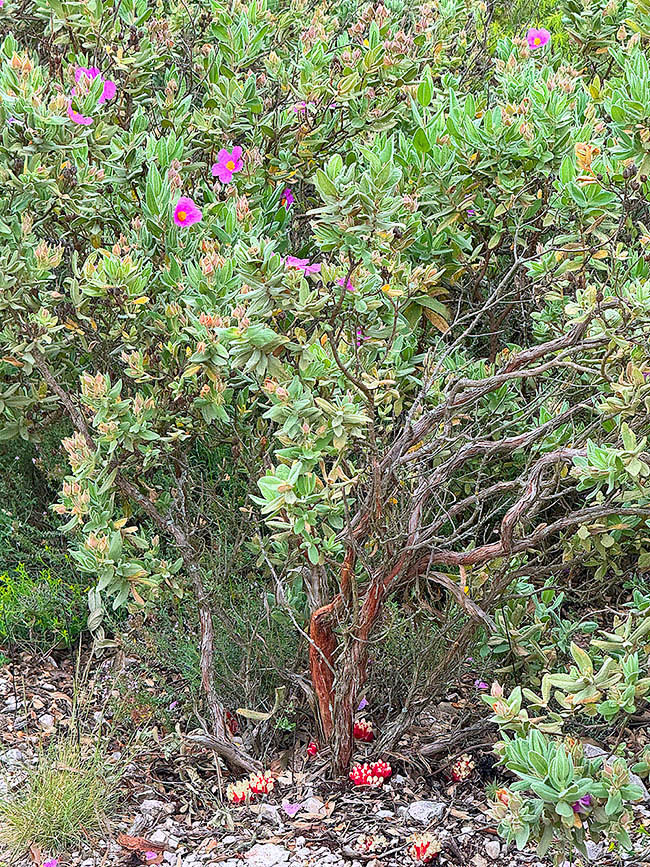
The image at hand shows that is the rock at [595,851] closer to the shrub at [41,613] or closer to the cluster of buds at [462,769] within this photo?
the cluster of buds at [462,769]

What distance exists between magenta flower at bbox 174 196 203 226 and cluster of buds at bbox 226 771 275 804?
1543 millimetres

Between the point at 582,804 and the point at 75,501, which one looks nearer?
the point at 582,804

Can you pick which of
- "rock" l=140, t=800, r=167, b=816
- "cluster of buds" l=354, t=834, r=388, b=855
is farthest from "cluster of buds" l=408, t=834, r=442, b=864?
"rock" l=140, t=800, r=167, b=816

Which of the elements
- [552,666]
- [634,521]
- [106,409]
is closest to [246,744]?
[552,666]

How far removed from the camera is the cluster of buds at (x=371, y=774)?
2691mm

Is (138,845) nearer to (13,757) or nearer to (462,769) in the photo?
(13,757)

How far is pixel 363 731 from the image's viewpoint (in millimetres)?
2855

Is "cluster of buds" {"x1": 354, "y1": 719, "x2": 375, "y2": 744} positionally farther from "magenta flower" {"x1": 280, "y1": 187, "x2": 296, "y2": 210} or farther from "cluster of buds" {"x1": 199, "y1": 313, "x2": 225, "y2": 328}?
"magenta flower" {"x1": 280, "y1": 187, "x2": 296, "y2": 210}

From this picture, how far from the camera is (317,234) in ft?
6.97

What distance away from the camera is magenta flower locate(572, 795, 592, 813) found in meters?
1.98

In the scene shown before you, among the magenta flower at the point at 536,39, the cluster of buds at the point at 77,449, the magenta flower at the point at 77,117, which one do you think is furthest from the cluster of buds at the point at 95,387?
the magenta flower at the point at 536,39

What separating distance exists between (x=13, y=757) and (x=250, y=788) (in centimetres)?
81

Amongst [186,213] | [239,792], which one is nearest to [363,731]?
[239,792]

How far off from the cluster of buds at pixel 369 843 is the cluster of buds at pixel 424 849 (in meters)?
0.09
